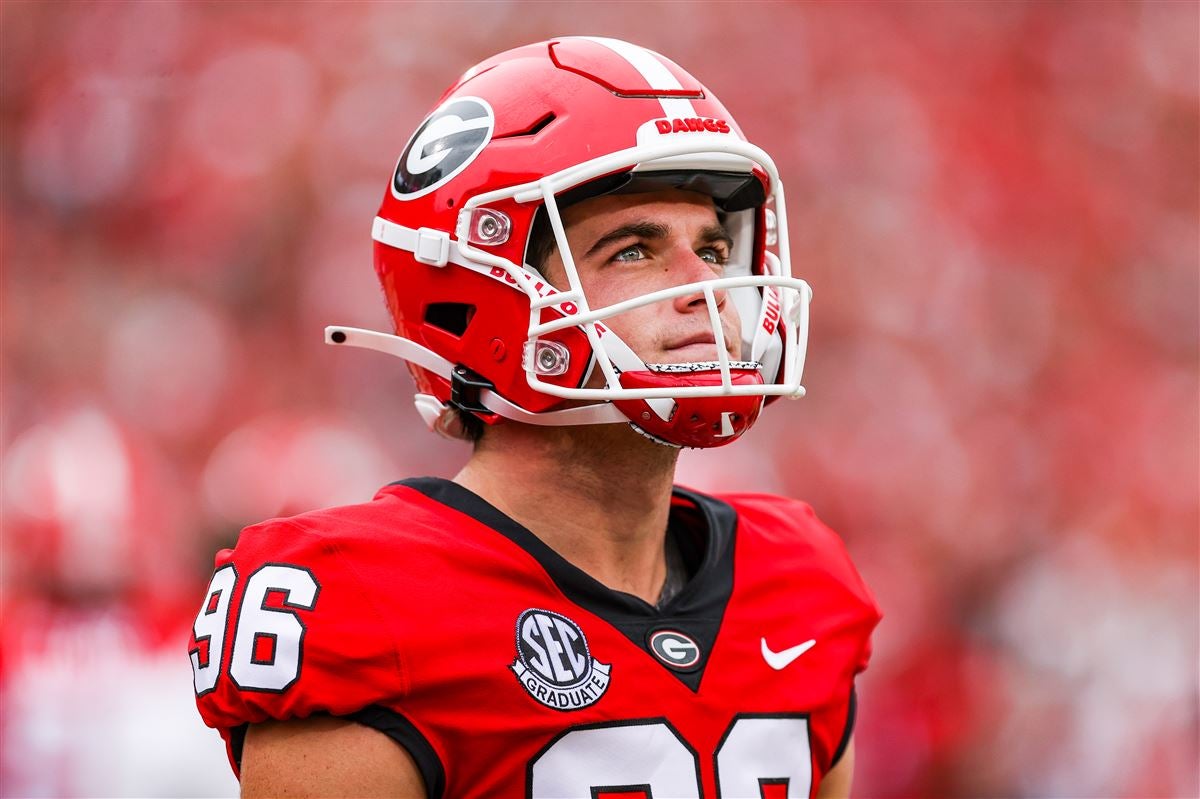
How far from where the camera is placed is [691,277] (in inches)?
59.1

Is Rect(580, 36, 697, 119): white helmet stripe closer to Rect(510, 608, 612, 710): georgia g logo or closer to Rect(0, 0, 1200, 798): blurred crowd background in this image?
Rect(510, 608, 612, 710): georgia g logo

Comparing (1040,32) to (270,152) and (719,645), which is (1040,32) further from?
(719,645)

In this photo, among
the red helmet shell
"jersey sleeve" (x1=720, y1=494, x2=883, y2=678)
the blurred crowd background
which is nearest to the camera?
the red helmet shell

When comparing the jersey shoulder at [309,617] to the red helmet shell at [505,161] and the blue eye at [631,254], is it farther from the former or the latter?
the blue eye at [631,254]

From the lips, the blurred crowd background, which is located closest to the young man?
the lips

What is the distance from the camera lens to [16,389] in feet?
9.38

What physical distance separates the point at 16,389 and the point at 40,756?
0.80m

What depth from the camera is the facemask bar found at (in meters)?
1.40

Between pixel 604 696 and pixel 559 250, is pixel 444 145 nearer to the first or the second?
pixel 559 250

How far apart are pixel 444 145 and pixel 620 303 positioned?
33 cm

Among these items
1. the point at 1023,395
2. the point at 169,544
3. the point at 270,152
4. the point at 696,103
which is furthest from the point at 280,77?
the point at 1023,395

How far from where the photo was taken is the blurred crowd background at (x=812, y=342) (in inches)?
112

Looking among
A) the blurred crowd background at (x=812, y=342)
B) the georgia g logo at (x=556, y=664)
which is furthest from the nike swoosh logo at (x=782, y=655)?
the blurred crowd background at (x=812, y=342)

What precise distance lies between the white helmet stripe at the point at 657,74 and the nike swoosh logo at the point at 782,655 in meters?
0.67
